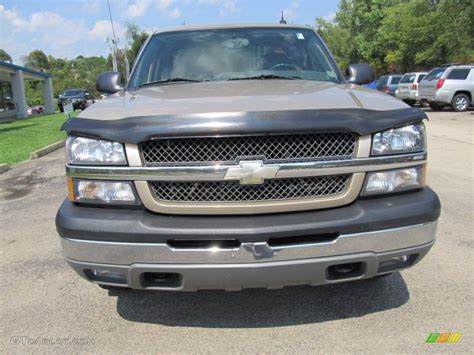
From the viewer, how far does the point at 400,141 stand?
105 inches

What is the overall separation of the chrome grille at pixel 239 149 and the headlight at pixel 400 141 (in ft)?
0.61

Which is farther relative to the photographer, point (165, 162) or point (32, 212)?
point (32, 212)

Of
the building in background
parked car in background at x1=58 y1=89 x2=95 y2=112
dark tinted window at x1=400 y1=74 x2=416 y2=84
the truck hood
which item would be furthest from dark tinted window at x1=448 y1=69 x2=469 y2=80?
the building in background

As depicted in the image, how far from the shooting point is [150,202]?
2.54 m

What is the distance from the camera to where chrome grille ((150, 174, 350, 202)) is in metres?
2.53

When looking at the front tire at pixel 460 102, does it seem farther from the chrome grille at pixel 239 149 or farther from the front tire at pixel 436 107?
the chrome grille at pixel 239 149

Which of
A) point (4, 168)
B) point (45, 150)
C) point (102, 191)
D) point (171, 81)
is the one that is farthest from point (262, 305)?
point (45, 150)

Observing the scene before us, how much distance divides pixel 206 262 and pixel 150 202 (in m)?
0.45

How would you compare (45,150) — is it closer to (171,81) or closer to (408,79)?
(171,81)

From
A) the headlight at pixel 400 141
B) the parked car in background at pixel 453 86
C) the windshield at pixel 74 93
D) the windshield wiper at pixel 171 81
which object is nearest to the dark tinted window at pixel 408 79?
the parked car in background at pixel 453 86

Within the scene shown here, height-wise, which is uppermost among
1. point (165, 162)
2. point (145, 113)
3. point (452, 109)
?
point (145, 113)

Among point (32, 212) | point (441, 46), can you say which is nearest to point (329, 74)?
point (32, 212)

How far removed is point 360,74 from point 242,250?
2447 millimetres

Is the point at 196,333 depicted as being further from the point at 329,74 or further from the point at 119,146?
the point at 329,74
